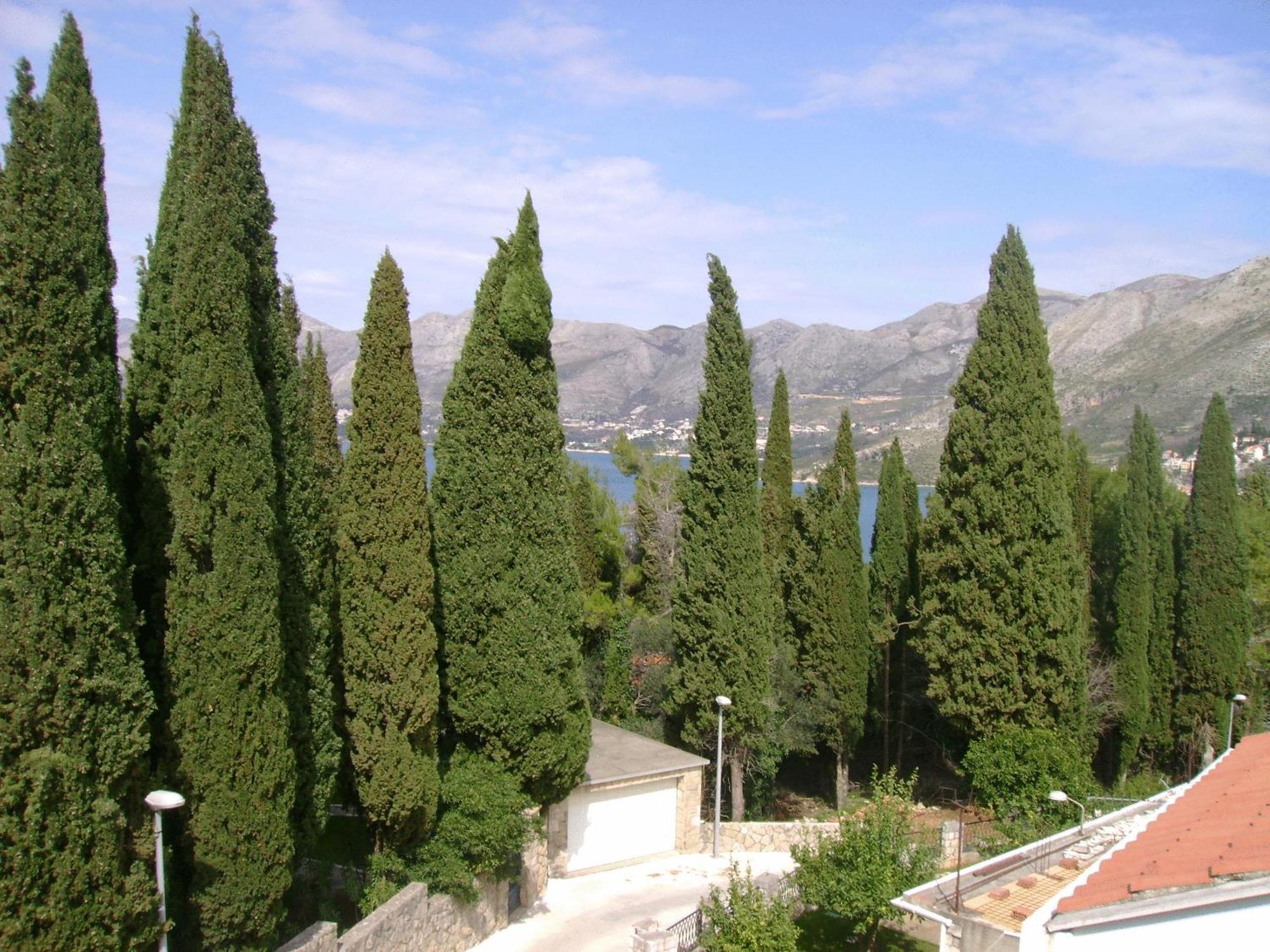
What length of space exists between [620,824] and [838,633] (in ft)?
32.6

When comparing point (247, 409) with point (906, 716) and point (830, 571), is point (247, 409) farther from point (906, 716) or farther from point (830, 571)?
point (906, 716)

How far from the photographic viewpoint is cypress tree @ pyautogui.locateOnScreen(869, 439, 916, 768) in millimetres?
28891

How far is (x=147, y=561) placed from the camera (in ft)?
32.1

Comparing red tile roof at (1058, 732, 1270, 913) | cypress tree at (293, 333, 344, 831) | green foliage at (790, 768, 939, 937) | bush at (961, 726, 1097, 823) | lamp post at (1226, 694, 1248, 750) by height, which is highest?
cypress tree at (293, 333, 344, 831)

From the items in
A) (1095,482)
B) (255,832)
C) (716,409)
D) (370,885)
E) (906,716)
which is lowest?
(906,716)

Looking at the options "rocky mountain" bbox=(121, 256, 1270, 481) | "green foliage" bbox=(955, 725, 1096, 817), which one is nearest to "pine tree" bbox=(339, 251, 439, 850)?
"green foliage" bbox=(955, 725, 1096, 817)

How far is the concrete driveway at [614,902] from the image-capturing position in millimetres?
14328

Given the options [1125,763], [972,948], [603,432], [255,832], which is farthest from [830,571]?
[603,432]

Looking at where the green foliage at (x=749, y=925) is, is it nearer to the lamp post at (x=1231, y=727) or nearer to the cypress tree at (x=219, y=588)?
the cypress tree at (x=219, y=588)

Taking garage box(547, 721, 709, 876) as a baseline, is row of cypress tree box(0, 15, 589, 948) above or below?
above

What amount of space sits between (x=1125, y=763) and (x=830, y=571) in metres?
9.35

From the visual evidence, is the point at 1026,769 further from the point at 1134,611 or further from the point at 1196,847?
the point at 1196,847

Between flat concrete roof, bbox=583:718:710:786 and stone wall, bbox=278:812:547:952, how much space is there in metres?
1.95

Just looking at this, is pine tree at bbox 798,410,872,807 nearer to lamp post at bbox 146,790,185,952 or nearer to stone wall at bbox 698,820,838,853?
stone wall at bbox 698,820,838,853
